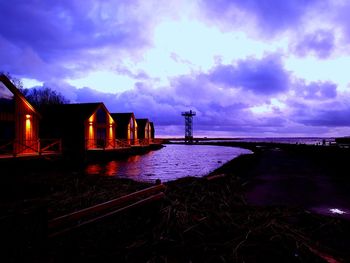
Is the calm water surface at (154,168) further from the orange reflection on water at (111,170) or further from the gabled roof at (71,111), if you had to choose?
the gabled roof at (71,111)

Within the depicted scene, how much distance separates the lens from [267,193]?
11859mm

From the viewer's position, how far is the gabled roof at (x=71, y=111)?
114 feet

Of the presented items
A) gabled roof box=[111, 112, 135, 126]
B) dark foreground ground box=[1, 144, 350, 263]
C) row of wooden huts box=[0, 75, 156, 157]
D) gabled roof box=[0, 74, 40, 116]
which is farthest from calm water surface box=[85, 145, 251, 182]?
gabled roof box=[111, 112, 135, 126]

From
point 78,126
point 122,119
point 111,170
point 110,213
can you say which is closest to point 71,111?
point 78,126

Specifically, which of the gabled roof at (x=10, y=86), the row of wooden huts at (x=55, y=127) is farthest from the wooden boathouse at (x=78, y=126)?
the gabled roof at (x=10, y=86)

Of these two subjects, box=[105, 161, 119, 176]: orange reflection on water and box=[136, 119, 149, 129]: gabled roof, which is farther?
box=[136, 119, 149, 129]: gabled roof

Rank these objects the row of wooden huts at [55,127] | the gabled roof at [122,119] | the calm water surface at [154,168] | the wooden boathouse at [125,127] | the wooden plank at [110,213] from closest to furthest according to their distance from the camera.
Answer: the wooden plank at [110,213] → the calm water surface at [154,168] → the row of wooden huts at [55,127] → the wooden boathouse at [125,127] → the gabled roof at [122,119]

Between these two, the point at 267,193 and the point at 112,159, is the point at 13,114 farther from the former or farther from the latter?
the point at 267,193

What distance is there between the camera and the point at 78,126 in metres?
34.0

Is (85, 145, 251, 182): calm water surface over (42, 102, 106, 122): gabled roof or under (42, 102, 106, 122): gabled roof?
under

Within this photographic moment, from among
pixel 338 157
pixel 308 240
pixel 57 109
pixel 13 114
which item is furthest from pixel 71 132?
pixel 308 240

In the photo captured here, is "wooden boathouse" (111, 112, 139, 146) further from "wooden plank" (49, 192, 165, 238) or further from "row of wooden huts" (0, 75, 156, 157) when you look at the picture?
"wooden plank" (49, 192, 165, 238)

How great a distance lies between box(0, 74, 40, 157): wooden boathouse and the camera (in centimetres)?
2202

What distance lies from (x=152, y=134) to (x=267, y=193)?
219 feet
